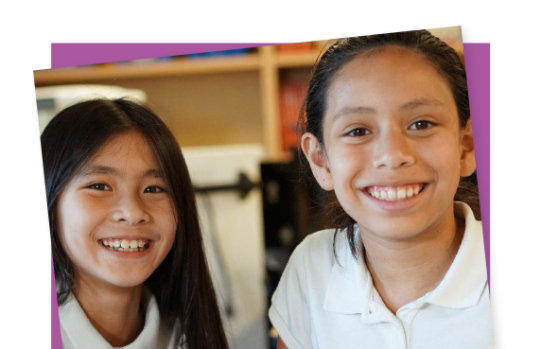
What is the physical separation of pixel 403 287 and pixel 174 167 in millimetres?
363

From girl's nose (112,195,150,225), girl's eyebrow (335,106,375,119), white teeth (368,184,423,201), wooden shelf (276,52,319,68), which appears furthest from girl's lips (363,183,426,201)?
girl's nose (112,195,150,225)

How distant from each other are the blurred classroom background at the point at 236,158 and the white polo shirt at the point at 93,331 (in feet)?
0.33

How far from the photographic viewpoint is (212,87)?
3.71 feet

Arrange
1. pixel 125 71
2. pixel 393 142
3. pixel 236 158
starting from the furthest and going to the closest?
pixel 236 158
pixel 125 71
pixel 393 142

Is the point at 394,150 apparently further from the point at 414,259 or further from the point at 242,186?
the point at 242,186

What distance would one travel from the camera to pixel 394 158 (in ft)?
2.55

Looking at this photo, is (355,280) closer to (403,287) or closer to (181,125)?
(403,287)

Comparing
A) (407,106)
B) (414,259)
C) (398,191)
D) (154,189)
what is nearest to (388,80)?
(407,106)

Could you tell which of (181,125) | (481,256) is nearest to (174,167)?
(181,125)

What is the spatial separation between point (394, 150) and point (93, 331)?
19.2 inches

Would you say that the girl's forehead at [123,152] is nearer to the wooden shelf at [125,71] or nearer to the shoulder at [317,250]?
the wooden shelf at [125,71]

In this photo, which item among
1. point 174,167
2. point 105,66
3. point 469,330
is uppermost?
point 105,66

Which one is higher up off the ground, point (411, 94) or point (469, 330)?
point (411, 94)

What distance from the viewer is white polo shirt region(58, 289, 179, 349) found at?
85cm
